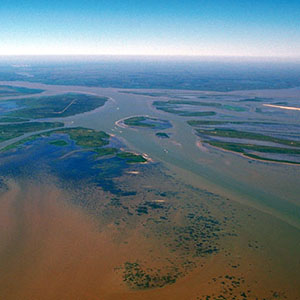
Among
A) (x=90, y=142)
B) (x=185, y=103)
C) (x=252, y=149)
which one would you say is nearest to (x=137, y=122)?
(x=90, y=142)

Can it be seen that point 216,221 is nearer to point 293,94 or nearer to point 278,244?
point 278,244

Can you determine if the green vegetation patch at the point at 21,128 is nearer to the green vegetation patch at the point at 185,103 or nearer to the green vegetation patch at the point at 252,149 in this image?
the green vegetation patch at the point at 185,103

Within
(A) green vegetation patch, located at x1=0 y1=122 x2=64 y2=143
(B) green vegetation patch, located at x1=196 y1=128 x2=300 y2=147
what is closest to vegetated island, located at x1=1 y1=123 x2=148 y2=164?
(A) green vegetation patch, located at x1=0 y1=122 x2=64 y2=143

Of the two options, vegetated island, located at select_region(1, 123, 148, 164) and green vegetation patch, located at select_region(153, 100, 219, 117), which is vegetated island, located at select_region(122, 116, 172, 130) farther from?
vegetated island, located at select_region(1, 123, 148, 164)

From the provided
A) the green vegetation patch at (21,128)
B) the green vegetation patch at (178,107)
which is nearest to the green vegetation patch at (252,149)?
the green vegetation patch at (178,107)

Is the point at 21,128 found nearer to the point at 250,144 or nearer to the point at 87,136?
the point at 87,136

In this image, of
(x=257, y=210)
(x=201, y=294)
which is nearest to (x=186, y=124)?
(x=257, y=210)
